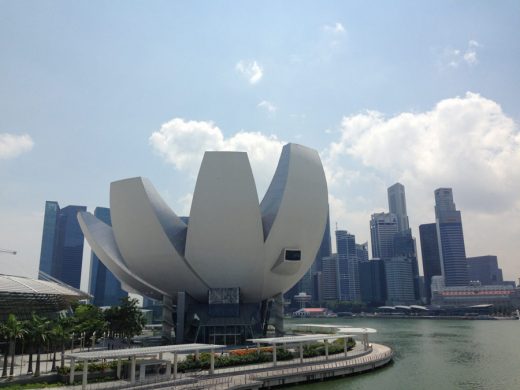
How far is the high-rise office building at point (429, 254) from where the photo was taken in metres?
191

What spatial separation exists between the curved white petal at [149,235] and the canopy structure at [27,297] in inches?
238

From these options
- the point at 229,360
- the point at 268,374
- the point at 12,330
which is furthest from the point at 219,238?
the point at 12,330

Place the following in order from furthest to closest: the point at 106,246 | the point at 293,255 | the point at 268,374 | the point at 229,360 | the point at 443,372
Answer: the point at 106,246 < the point at 293,255 < the point at 443,372 < the point at 229,360 < the point at 268,374

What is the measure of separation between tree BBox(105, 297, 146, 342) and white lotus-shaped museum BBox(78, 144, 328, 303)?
13.2 ft

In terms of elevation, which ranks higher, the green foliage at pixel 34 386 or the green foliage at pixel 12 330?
the green foliage at pixel 12 330

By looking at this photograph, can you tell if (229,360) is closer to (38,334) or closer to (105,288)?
(38,334)

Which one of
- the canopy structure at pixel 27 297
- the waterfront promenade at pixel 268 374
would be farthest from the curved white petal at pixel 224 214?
the waterfront promenade at pixel 268 374

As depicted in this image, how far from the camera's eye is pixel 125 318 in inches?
1335

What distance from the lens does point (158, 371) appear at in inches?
881

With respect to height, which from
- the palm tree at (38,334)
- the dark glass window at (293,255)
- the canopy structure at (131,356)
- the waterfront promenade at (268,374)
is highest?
the dark glass window at (293,255)

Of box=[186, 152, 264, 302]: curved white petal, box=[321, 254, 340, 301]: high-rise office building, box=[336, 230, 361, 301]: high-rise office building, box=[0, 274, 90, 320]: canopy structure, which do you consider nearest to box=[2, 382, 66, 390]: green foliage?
box=[0, 274, 90, 320]: canopy structure

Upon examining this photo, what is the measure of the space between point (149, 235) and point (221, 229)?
6038 mm

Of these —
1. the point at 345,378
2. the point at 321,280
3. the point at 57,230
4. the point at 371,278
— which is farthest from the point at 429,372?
the point at 57,230

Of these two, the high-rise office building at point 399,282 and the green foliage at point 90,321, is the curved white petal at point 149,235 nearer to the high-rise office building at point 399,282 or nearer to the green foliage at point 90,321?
the green foliage at point 90,321
